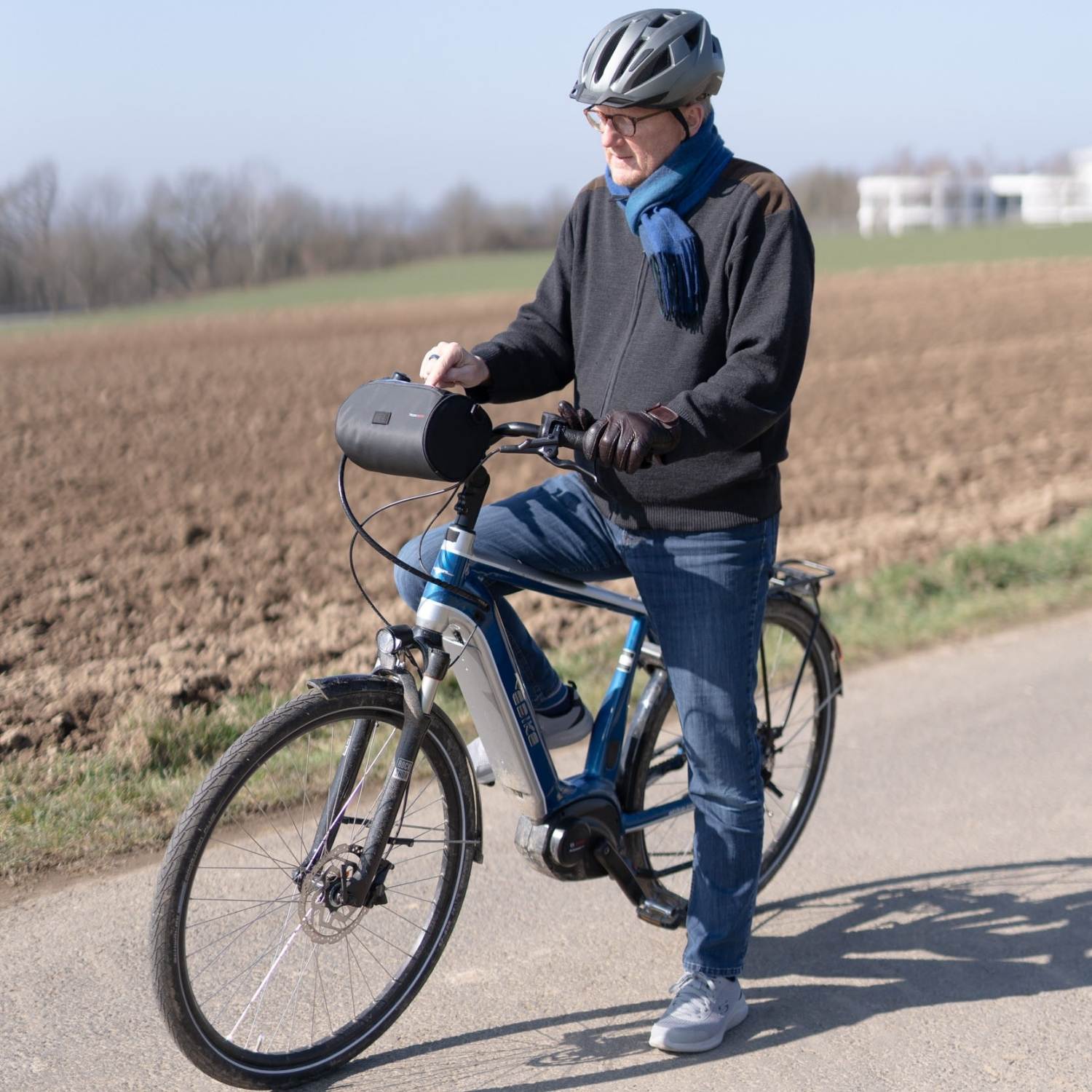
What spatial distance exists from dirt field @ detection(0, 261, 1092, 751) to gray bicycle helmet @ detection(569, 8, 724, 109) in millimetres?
3155

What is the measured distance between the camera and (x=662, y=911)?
351cm

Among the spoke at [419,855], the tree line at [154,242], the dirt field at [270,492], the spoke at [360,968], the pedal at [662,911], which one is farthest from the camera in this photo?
the tree line at [154,242]

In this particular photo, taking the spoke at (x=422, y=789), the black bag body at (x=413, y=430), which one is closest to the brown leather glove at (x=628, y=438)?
the black bag body at (x=413, y=430)

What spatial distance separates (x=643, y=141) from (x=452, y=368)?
0.64 meters

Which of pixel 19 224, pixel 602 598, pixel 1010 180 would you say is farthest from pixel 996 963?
pixel 1010 180

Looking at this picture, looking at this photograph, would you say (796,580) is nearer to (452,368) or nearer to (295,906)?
(452,368)

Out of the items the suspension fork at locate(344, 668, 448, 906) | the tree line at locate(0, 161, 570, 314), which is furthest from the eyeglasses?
the tree line at locate(0, 161, 570, 314)

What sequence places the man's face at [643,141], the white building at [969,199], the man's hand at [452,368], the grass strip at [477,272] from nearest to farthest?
the man's face at [643,141] → the man's hand at [452,368] → the grass strip at [477,272] → the white building at [969,199]

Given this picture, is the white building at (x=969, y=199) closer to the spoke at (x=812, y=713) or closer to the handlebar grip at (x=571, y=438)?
the spoke at (x=812, y=713)

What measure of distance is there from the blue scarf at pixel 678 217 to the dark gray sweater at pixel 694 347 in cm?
3

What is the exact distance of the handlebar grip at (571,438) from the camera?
2.70 metres

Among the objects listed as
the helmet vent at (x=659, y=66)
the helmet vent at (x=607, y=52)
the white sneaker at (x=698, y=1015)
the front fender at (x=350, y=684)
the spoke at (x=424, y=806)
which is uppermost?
the helmet vent at (x=607, y=52)

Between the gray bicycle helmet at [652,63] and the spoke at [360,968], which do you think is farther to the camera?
the spoke at [360,968]

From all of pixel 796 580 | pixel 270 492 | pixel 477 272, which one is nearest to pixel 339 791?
pixel 796 580
